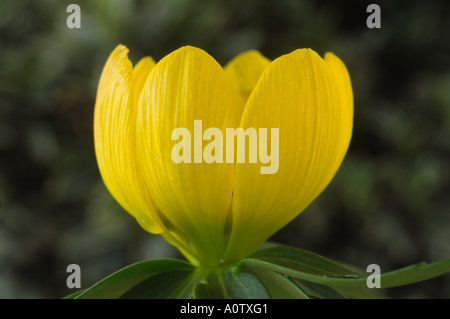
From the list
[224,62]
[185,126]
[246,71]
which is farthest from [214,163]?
[224,62]

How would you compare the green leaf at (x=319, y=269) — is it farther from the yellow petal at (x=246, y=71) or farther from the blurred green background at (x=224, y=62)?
the blurred green background at (x=224, y=62)

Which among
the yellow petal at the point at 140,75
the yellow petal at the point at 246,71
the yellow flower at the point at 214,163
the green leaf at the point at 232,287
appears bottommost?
the green leaf at the point at 232,287

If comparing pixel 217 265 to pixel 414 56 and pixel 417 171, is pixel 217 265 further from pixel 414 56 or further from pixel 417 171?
pixel 414 56

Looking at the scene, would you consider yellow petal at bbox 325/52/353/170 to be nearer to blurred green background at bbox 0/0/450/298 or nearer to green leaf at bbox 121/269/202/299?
green leaf at bbox 121/269/202/299

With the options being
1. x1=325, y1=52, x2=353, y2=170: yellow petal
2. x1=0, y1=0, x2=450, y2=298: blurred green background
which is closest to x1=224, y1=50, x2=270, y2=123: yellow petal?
x1=325, y1=52, x2=353, y2=170: yellow petal

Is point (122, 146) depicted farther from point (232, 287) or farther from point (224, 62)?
point (224, 62)

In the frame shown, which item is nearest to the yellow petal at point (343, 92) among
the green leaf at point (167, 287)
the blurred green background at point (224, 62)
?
the green leaf at point (167, 287)

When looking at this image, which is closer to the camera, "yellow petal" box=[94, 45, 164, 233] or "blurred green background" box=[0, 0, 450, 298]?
"yellow petal" box=[94, 45, 164, 233]

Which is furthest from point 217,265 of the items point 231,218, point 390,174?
point 390,174
